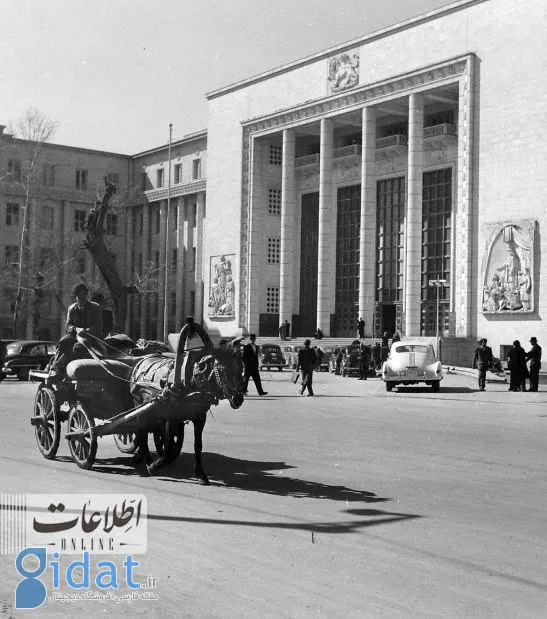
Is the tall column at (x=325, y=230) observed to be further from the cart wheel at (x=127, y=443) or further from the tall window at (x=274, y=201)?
the cart wheel at (x=127, y=443)

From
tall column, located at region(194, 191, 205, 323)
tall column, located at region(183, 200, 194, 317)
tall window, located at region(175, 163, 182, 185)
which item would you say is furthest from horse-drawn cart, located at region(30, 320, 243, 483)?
tall window, located at region(175, 163, 182, 185)

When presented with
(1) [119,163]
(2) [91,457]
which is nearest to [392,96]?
(1) [119,163]

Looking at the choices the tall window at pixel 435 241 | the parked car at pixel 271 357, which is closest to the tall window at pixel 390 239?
the tall window at pixel 435 241

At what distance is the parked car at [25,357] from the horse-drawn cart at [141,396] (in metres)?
21.4

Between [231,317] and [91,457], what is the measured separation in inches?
1884

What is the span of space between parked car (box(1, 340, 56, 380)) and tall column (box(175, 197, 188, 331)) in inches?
Result: 1404

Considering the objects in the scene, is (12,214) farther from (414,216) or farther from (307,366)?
(307,366)

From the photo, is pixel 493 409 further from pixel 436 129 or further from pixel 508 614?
pixel 436 129

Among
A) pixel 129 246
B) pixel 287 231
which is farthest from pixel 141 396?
pixel 129 246

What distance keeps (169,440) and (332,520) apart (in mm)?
3191

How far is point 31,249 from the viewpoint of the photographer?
57.1m

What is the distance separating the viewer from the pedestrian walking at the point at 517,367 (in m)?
27.9

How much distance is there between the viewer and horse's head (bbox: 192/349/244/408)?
9.30 meters

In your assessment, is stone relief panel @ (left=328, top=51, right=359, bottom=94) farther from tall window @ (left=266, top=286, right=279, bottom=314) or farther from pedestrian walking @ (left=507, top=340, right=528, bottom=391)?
pedestrian walking @ (left=507, top=340, right=528, bottom=391)
